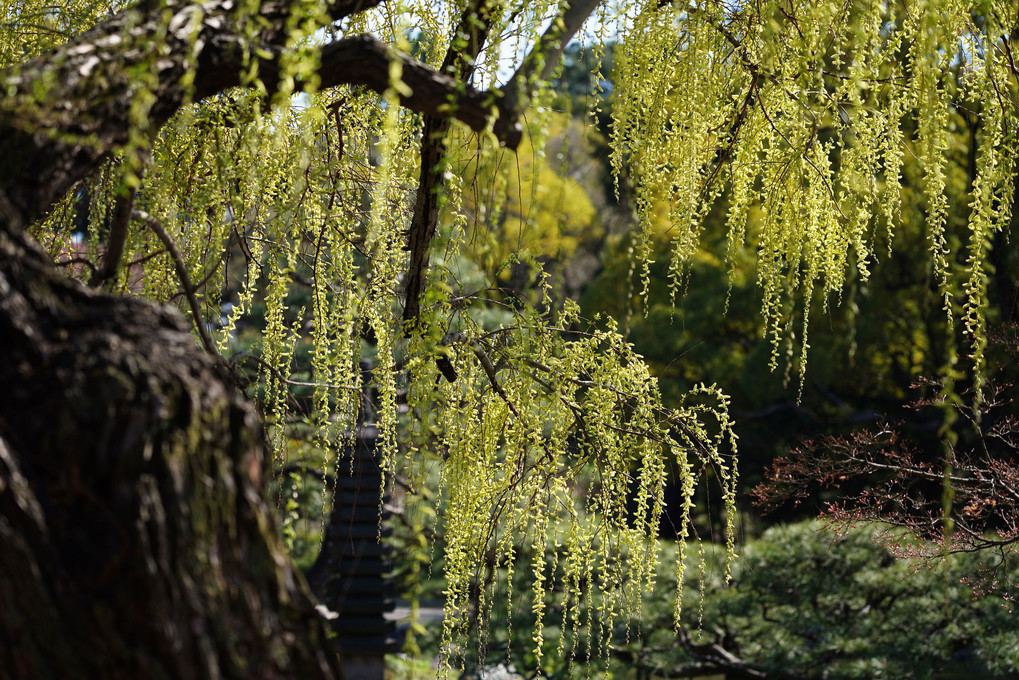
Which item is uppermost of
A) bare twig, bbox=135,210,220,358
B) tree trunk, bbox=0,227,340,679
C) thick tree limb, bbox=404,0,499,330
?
thick tree limb, bbox=404,0,499,330

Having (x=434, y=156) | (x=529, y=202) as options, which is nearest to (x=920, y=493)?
(x=529, y=202)

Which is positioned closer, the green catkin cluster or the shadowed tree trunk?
the shadowed tree trunk

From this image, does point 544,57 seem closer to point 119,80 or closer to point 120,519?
point 119,80

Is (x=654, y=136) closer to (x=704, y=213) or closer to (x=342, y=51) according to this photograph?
(x=704, y=213)

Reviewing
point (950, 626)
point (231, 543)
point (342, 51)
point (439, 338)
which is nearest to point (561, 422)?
point (439, 338)

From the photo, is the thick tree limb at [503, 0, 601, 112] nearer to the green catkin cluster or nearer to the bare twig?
the green catkin cluster

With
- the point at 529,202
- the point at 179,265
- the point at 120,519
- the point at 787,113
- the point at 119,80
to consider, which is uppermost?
the point at 787,113

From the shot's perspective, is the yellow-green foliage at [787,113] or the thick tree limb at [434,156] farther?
the yellow-green foliage at [787,113]

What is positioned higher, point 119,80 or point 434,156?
point 434,156

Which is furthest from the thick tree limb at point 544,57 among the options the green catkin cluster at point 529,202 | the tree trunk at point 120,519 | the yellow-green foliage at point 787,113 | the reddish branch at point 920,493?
the reddish branch at point 920,493

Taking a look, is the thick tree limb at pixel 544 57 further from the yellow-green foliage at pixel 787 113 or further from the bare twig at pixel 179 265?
the bare twig at pixel 179 265

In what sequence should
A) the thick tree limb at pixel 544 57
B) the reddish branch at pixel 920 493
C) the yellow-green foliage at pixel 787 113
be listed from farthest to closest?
the reddish branch at pixel 920 493
the yellow-green foliage at pixel 787 113
the thick tree limb at pixel 544 57

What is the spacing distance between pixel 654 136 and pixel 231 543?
1.68 meters

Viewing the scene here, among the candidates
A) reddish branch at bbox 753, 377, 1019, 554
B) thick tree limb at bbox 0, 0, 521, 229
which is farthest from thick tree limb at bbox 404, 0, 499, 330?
reddish branch at bbox 753, 377, 1019, 554
